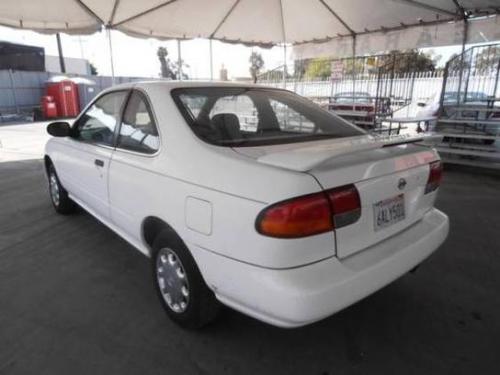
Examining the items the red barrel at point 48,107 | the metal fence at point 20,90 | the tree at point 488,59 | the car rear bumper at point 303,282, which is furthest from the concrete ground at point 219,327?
the metal fence at point 20,90

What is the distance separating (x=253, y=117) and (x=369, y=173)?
4.32ft

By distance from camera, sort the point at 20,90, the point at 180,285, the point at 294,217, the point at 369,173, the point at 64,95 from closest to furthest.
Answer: the point at 294,217 → the point at 369,173 → the point at 180,285 → the point at 20,90 → the point at 64,95

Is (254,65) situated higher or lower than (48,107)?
higher

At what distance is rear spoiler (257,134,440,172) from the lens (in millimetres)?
1700

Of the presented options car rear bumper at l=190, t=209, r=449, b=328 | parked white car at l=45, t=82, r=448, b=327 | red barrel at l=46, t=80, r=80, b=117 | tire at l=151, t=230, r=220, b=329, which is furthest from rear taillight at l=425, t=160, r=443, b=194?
red barrel at l=46, t=80, r=80, b=117

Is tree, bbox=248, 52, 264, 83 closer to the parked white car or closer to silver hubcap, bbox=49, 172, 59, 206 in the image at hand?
Result: silver hubcap, bbox=49, 172, 59, 206

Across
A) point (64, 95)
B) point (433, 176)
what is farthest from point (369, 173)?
point (64, 95)

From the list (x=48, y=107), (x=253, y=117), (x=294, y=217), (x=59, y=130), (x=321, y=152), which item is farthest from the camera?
(x=48, y=107)

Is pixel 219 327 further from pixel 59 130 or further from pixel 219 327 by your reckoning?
pixel 59 130

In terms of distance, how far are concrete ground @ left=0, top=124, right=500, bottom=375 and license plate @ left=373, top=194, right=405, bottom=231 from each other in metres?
0.81

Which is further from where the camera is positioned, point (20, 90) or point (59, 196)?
point (20, 90)

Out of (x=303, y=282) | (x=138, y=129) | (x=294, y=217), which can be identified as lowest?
(x=303, y=282)

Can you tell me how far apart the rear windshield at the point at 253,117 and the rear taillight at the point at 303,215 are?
2.09 ft

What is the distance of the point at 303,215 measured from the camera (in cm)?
164
